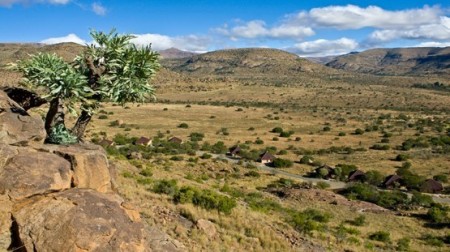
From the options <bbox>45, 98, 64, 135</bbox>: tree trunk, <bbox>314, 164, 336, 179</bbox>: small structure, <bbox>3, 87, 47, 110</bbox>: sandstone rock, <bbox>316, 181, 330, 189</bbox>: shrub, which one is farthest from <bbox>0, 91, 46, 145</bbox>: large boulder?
<bbox>314, 164, 336, 179</bbox>: small structure

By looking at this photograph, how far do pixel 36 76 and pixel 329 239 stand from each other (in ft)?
56.2

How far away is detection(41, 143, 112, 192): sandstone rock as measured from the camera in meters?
12.5

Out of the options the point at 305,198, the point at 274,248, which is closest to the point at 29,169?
the point at 274,248

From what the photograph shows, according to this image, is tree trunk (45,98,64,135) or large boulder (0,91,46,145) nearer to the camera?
large boulder (0,91,46,145)

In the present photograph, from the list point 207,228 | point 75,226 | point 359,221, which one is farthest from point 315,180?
point 75,226

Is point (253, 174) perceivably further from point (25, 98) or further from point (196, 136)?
point (25, 98)

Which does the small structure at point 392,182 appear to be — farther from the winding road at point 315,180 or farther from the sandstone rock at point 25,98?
the sandstone rock at point 25,98

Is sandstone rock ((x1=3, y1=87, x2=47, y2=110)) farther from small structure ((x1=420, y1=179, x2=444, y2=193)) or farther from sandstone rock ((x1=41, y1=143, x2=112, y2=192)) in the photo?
small structure ((x1=420, y1=179, x2=444, y2=193))

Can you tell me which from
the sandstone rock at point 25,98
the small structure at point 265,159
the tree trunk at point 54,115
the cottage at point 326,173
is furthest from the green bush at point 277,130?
the tree trunk at point 54,115

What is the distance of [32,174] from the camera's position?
11.4 meters

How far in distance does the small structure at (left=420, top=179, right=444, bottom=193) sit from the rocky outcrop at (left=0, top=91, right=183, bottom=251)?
38.8 metres

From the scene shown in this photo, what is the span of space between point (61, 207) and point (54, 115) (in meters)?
6.57

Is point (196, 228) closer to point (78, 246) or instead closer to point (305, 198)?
point (78, 246)

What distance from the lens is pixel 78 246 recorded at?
9922 millimetres
